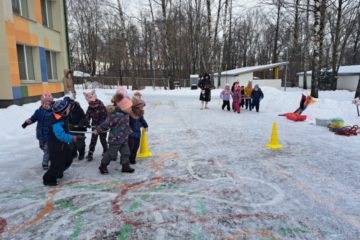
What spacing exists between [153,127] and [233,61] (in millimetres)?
45727

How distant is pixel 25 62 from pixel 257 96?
11.1 metres

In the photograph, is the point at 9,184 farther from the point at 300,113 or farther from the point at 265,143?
the point at 300,113

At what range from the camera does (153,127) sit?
32.9 feet

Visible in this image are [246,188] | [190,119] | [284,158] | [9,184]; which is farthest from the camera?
[190,119]

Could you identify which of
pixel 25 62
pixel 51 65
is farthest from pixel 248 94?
pixel 51 65

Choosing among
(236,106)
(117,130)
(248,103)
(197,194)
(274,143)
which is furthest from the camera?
(248,103)

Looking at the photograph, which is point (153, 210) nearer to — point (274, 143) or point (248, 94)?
point (274, 143)

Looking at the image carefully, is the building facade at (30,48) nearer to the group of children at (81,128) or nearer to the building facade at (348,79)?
the group of children at (81,128)

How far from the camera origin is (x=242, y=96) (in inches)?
592

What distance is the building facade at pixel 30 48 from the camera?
11.9m

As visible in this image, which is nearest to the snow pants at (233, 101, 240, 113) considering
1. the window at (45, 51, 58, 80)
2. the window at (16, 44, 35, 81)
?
the window at (16, 44, 35, 81)

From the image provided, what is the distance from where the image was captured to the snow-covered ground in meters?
3.33

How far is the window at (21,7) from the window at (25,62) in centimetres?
152

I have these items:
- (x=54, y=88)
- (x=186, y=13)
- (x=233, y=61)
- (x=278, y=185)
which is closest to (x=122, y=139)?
(x=278, y=185)
